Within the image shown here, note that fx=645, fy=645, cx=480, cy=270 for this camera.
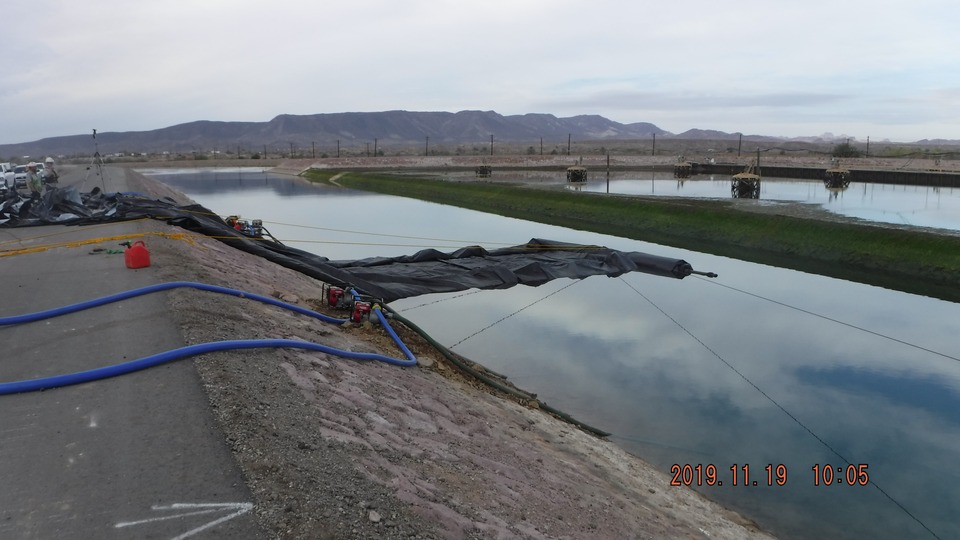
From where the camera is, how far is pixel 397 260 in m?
17.7

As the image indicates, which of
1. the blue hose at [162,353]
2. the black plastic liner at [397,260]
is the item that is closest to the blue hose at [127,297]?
the blue hose at [162,353]

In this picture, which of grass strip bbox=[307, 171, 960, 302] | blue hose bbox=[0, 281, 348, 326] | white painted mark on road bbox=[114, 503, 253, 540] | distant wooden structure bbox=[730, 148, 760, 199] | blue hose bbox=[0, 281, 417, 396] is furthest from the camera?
distant wooden structure bbox=[730, 148, 760, 199]

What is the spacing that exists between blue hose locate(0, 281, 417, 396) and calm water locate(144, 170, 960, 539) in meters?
3.56

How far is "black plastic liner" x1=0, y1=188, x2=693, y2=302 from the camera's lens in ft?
50.1

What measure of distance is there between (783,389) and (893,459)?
2428mm

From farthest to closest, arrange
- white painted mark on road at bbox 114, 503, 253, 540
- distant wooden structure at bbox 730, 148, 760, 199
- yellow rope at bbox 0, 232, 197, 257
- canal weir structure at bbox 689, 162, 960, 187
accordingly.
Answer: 1. canal weir structure at bbox 689, 162, 960, 187
2. distant wooden structure at bbox 730, 148, 760, 199
3. yellow rope at bbox 0, 232, 197, 257
4. white painted mark on road at bbox 114, 503, 253, 540

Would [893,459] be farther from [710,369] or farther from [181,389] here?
[181,389]

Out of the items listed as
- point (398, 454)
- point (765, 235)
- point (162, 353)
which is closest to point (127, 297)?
point (162, 353)

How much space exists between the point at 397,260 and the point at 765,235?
16.2 meters

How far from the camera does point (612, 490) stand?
6805 mm

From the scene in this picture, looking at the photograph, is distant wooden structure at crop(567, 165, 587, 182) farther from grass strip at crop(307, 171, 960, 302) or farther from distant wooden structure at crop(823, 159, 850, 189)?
distant wooden structure at crop(823, 159, 850, 189)

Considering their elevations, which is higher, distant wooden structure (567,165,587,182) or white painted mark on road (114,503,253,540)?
distant wooden structure (567,165,587,182)

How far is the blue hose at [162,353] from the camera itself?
18.5 ft
